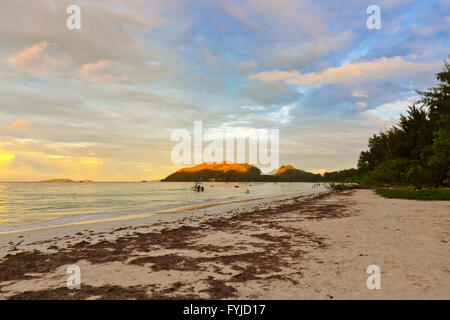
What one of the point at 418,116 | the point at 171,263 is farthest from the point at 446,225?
the point at 418,116

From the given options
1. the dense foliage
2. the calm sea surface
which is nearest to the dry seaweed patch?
the calm sea surface

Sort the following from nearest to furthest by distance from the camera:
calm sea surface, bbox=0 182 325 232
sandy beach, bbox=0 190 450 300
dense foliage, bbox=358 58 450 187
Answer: sandy beach, bbox=0 190 450 300, calm sea surface, bbox=0 182 325 232, dense foliage, bbox=358 58 450 187

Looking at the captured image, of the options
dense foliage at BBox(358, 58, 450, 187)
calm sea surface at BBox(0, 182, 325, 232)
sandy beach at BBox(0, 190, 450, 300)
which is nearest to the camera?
sandy beach at BBox(0, 190, 450, 300)

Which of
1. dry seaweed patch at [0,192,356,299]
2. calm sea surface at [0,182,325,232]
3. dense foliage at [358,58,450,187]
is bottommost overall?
calm sea surface at [0,182,325,232]

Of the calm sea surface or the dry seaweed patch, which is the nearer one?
the dry seaweed patch

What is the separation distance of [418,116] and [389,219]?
175 feet

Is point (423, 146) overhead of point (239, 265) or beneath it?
overhead

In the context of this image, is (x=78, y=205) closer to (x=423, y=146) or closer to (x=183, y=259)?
(x=183, y=259)

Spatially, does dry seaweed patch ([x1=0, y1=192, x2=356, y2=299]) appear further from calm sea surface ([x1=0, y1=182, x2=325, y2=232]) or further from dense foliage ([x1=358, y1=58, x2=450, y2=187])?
dense foliage ([x1=358, y1=58, x2=450, y2=187])

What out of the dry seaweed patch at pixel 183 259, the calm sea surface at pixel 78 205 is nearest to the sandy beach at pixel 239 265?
the dry seaweed patch at pixel 183 259

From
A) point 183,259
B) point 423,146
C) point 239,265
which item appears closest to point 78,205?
point 183,259

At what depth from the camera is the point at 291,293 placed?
5289 millimetres
